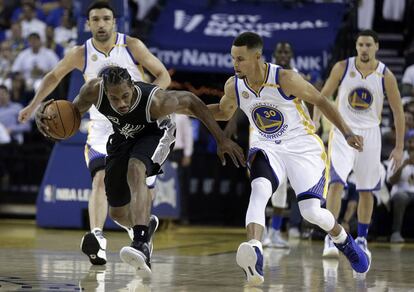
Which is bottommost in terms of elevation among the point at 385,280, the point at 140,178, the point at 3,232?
the point at 3,232

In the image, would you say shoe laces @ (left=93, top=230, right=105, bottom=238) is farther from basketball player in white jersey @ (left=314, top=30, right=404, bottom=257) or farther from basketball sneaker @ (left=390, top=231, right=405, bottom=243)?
basketball sneaker @ (left=390, top=231, right=405, bottom=243)

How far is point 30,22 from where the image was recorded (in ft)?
59.4

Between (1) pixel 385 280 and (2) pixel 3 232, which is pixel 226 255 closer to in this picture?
(1) pixel 385 280

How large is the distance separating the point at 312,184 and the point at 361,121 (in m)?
2.71

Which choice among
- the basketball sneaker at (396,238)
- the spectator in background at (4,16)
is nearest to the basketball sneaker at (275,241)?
the basketball sneaker at (396,238)

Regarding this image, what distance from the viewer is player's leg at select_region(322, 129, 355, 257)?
9992mm

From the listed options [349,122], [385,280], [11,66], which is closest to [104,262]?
[385,280]

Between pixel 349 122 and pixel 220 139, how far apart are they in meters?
3.43

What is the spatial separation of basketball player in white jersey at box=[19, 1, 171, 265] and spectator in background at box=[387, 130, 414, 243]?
471 centimetres

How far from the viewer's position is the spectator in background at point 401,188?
1295 cm

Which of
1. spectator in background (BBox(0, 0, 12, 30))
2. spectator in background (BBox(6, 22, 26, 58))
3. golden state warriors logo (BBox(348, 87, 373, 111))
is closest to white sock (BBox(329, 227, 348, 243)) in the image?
golden state warriors logo (BBox(348, 87, 373, 111))

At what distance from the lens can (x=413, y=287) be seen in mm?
7312

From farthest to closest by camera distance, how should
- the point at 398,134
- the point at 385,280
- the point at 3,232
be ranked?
the point at 3,232, the point at 398,134, the point at 385,280

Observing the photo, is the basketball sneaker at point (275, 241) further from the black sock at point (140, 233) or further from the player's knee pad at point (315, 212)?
the black sock at point (140, 233)
